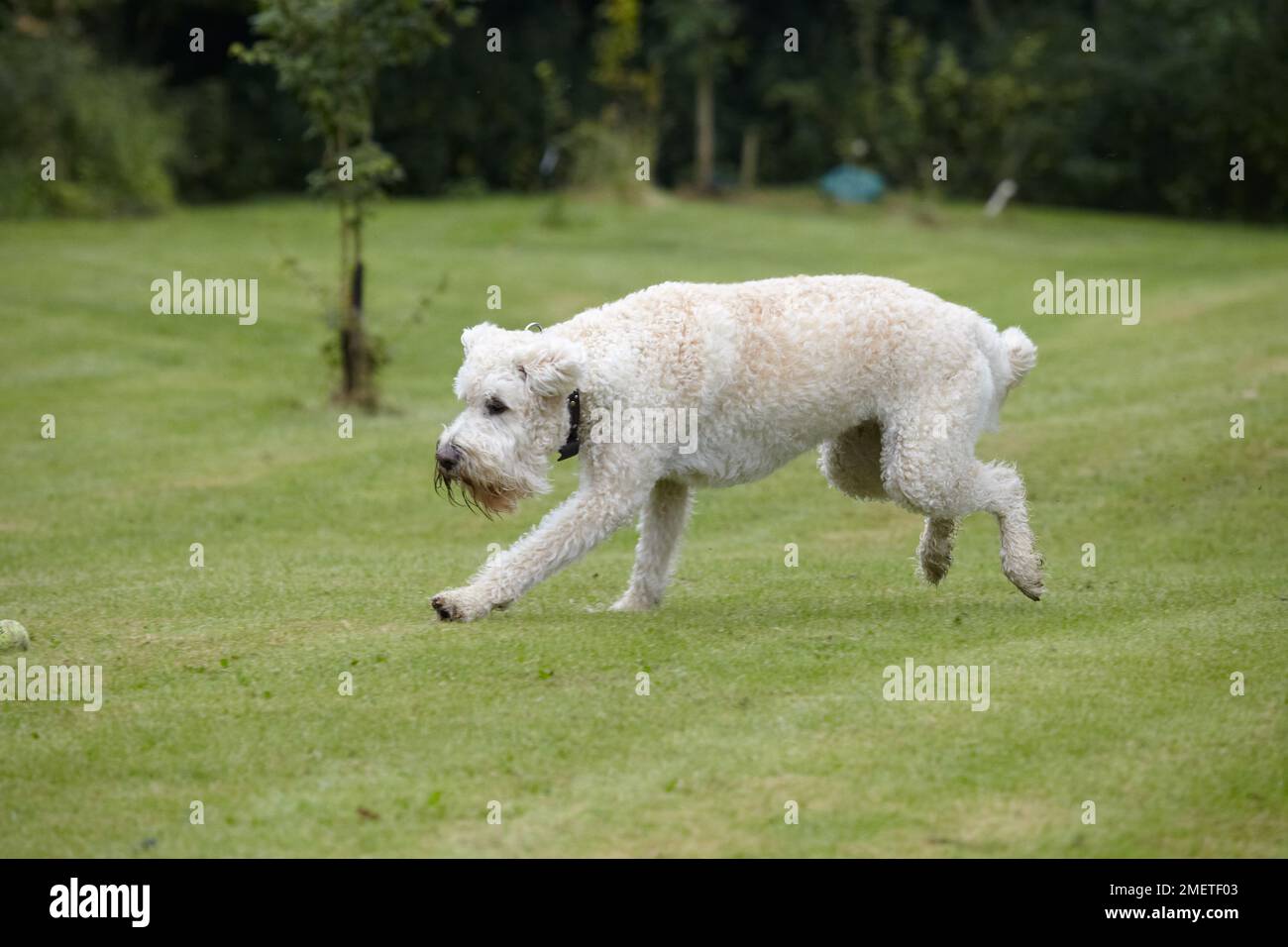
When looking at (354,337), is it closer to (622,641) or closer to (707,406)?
(707,406)

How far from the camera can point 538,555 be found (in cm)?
757

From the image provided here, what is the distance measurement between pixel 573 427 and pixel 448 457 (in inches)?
26.6

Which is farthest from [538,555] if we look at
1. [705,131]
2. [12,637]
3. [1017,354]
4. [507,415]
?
[705,131]

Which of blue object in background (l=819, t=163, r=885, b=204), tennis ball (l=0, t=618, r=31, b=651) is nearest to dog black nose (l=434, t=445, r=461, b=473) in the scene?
tennis ball (l=0, t=618, r=31, b=651)

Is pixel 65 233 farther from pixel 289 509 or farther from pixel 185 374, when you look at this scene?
pixel 289 509

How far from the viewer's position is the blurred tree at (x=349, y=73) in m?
15.0

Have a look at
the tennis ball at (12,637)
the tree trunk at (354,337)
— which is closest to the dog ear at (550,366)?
the tennis ball at (12,637)

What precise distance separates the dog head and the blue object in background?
88.5ft

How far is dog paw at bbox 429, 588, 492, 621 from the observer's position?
299 inches

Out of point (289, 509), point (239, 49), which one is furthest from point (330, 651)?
point (239, 49)
